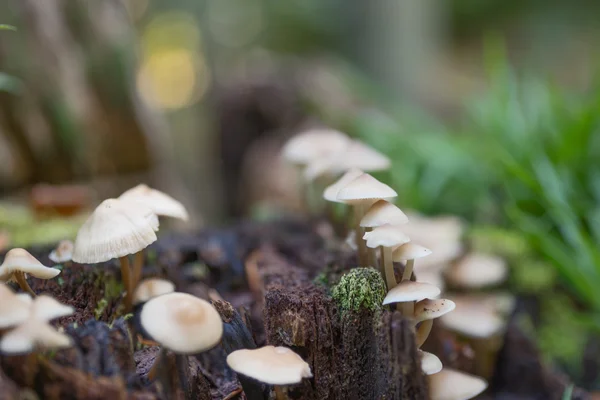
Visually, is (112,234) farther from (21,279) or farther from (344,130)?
(344,130)

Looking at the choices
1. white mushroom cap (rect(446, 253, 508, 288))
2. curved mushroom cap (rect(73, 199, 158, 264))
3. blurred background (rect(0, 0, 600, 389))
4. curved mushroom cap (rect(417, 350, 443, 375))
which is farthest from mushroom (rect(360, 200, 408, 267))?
blurred background (rect(0, 0, 600, 389))

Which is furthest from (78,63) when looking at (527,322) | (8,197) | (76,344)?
(527,322)

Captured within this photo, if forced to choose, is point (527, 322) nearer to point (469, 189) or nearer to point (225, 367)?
point (469, 189)

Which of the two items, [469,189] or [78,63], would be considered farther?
[78,63]

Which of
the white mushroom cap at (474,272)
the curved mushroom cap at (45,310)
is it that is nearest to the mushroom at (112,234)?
the curved mushroom cap at (45,310)

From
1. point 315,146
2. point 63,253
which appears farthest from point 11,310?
point 315,146

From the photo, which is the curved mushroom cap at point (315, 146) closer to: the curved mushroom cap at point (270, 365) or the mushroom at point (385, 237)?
the mushroom at point (385, 237)
